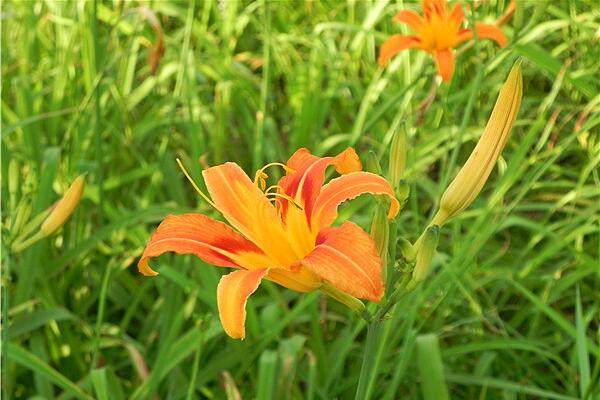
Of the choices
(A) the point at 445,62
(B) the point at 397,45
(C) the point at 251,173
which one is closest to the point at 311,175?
(A) the point at 445,62

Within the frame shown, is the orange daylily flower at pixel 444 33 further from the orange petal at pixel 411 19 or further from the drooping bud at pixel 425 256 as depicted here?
the drooping bud at pixel 425 256

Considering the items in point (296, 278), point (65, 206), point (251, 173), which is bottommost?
point (251, 173)

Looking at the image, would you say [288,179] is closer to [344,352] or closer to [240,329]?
[240,329]

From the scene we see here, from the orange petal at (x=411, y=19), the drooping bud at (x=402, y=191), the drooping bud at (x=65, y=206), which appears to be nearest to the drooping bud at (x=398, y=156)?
the drooping bud at (x=402, y=191)

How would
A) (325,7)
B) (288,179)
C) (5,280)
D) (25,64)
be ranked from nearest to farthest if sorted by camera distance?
(288,179) → (5,280) → (25,64) → (325,7)

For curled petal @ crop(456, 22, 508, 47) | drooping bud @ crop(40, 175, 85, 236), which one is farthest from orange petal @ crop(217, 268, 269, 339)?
curled petal @ crop(456, 22, 508, 47)

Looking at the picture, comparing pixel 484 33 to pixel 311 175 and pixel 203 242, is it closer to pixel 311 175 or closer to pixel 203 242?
pixel 311 175

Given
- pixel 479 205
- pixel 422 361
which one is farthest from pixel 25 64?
pixel 422 361
